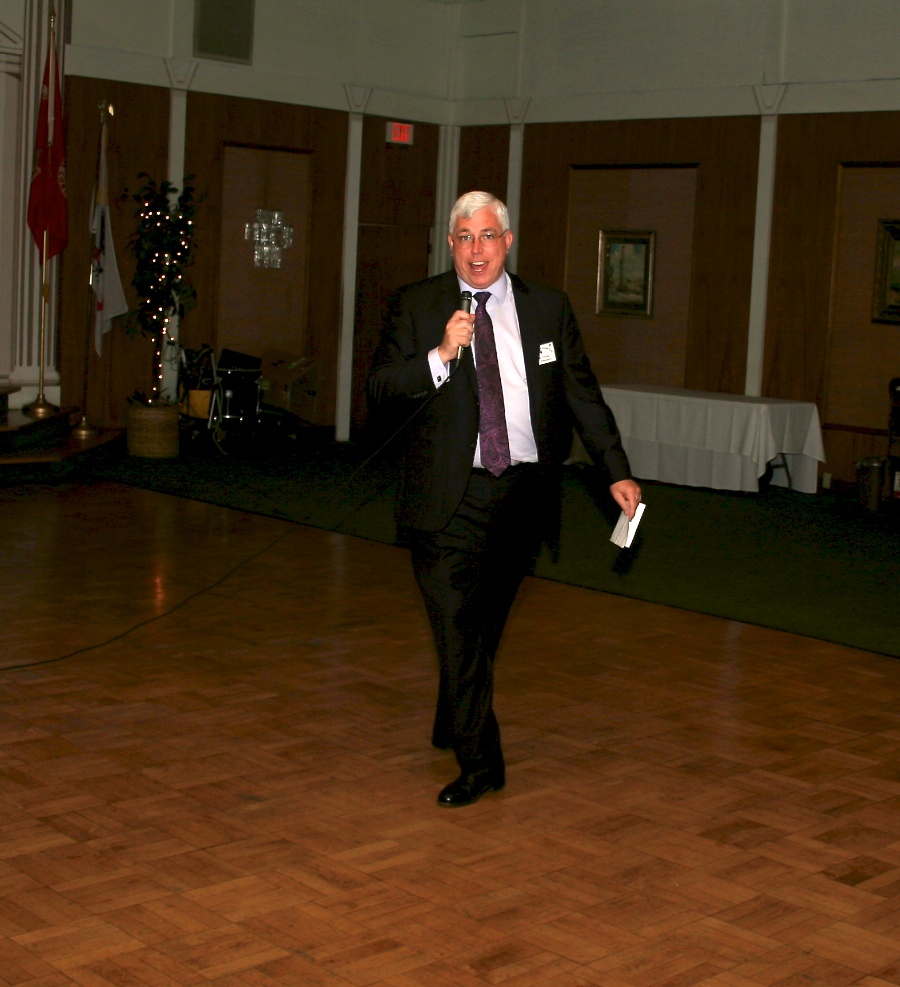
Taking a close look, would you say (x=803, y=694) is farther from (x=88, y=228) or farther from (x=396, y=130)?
(x=396, y=130)

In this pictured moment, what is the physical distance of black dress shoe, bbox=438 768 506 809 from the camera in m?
3.65

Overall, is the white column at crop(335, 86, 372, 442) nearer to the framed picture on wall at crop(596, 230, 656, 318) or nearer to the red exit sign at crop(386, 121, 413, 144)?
the red exit sign at crop(386, 121, 413, 144)

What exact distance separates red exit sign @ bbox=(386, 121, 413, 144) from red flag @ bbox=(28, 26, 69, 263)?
331 cm

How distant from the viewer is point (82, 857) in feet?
10.5

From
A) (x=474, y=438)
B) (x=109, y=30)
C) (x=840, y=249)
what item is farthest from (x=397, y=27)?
(x=474, y=438)

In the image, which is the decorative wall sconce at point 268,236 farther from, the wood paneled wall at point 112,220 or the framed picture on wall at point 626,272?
the framed picture on wall at point 626,272

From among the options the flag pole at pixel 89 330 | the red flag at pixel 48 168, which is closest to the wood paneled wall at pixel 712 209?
the flag pole at pixel 89 330

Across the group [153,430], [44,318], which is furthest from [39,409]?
[153,430]

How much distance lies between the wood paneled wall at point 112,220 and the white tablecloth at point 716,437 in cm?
397

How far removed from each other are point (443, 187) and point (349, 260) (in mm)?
1297

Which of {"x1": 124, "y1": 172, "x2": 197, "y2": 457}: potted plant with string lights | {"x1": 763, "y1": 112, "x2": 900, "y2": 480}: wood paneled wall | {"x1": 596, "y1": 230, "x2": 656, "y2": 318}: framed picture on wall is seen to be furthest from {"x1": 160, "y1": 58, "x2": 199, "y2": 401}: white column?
{"x1": 763, "y1": 112, "x2": 900, "y2": 480}: wood paneled wall

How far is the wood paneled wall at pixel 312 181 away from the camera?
460 inches

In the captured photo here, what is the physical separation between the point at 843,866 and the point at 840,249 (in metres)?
8.01

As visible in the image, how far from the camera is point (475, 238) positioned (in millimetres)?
3383
